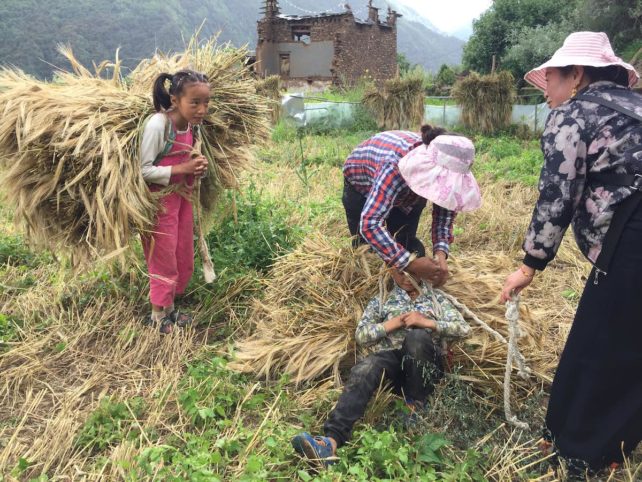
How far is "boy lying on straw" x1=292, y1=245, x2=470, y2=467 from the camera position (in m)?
2.18

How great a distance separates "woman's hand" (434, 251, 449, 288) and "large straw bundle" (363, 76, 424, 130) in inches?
457

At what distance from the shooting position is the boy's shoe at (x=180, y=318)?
326cm

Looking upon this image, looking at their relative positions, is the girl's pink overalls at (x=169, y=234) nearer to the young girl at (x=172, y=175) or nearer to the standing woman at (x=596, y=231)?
the young girl at (x=172, y=175)

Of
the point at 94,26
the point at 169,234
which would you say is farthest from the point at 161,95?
the point at 94,26

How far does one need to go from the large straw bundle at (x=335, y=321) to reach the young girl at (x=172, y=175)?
55 cm

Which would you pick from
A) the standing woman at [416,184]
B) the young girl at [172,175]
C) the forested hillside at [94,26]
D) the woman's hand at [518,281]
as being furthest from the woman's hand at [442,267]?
the forested hillside at [94,26]

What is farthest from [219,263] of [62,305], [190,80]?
[190,80]

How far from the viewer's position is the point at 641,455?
2145 mm

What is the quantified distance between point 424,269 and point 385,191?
16.2 inches

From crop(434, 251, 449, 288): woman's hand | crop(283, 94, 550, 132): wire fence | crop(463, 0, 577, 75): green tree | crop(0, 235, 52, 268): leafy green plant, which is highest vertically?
crop(463, 0, 577, 75): green tree

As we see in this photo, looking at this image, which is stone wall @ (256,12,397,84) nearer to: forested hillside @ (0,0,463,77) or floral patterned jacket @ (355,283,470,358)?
forested hillside @ (0,0,463,77)

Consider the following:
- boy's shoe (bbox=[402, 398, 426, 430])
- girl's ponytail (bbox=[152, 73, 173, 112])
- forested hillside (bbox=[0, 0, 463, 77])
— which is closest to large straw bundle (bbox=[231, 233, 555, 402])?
boy's shoe (bbox=[402, 398, 426, 430])

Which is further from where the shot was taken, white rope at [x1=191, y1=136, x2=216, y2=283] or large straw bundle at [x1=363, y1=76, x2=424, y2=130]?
→ large straw bundle at [x1=363, y1=76, x2=424, y2=130]

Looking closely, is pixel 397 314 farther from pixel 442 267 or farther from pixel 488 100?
pixel 488 100
